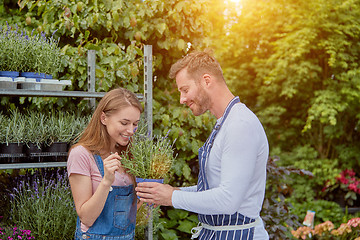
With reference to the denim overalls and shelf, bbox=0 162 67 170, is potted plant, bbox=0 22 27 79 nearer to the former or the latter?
shelf, bbox=0 162 67 170

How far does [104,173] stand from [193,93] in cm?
55

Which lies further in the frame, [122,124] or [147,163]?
[122,124]

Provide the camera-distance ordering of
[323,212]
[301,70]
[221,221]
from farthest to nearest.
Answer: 1. [301,70]
2. [323,212]
3. [221,221]

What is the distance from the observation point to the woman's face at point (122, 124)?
2.31 m

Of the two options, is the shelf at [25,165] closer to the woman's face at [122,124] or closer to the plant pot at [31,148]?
the plant pot at [31,148]

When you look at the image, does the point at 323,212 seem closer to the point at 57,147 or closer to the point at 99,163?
the point at 57,147

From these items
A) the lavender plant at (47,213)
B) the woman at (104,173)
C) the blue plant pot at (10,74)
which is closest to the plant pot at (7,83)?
the blue plant pot at (10,74)

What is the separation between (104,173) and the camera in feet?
6.96

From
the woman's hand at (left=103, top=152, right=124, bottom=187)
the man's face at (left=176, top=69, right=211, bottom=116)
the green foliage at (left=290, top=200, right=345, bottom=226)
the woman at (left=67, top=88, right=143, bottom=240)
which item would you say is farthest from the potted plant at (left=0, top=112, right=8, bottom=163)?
the green foliage at (left=290, top=200, right=345, bottom=226)

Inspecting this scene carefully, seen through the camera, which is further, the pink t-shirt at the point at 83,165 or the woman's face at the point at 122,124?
the woman's face at the point at 122,124

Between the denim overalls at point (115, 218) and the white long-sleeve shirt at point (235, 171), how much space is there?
0.50 meters

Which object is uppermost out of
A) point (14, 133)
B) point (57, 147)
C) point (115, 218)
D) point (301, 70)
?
point (301, 70)

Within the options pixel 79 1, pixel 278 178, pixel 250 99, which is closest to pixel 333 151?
pixel 250 99

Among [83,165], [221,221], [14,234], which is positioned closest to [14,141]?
[14,234]
